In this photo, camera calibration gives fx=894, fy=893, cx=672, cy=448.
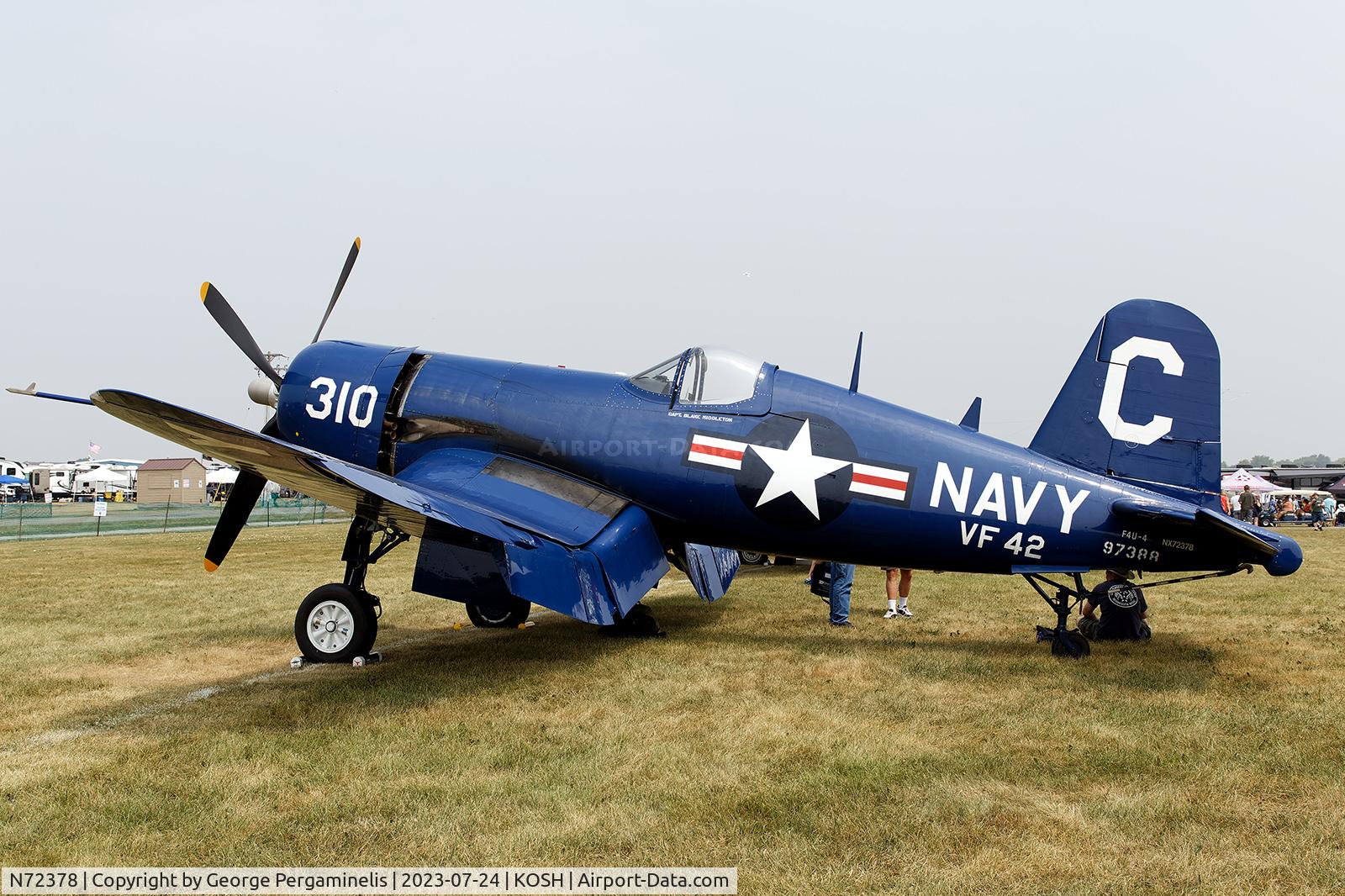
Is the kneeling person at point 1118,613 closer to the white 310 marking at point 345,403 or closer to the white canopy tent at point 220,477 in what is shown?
the white 310 marking at point 345,403

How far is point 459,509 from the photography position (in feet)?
21.0

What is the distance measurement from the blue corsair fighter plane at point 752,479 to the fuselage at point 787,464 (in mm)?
15

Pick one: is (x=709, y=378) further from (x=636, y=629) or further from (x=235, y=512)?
(x=235, y=512)

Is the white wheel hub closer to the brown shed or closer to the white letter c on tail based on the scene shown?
the white letter c on tail

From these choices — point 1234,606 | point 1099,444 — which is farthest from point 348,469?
point 1234,606

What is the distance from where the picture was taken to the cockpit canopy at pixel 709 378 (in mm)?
7258

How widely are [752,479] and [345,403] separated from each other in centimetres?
368

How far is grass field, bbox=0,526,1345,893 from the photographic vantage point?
137 inches

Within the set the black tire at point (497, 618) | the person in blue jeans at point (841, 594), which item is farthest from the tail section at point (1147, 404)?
the black tire at point (497, 618)

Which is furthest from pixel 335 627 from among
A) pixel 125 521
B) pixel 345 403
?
pixel 125 521

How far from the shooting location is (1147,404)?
6820mm

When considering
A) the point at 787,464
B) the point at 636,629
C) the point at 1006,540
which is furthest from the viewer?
the point at 636,629

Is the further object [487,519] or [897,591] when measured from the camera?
[897,591]

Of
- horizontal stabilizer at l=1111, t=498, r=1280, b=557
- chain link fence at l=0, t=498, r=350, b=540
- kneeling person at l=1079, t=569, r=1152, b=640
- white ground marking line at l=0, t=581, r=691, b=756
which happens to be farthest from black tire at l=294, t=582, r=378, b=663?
chain link fence at l=0, t=498, r=350, b=540
